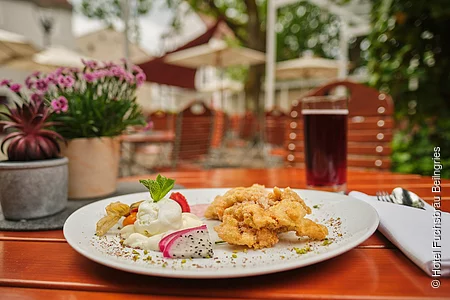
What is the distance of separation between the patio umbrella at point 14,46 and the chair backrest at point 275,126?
12.7 ft

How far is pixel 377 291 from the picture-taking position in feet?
1.43

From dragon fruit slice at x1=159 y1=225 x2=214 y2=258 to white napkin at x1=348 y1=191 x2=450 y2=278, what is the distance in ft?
0.99

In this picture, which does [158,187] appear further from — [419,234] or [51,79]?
[51,79]

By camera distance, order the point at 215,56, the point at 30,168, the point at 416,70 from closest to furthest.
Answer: the point at 30,168 → the point at 416,70 → the point at 215,56

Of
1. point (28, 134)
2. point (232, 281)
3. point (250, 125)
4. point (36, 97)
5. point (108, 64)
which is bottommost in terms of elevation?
point (232, 281)

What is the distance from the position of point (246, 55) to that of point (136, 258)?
6341 millimetres

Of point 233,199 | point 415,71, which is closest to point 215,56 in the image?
point 415,71

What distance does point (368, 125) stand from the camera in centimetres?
194

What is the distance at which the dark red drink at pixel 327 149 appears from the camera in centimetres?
114

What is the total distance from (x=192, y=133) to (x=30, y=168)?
2661 mm

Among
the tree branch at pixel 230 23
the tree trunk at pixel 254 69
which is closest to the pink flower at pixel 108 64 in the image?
the tree trunk at pixel 254 69

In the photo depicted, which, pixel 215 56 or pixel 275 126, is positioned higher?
pixel 215 56

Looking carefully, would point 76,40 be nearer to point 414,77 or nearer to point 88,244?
point 414,77

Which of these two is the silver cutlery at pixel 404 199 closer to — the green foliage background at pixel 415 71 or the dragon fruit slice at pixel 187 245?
the dragon fruit slice at pixel 187 245
